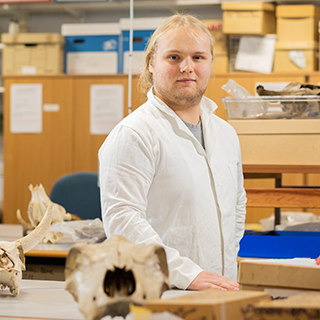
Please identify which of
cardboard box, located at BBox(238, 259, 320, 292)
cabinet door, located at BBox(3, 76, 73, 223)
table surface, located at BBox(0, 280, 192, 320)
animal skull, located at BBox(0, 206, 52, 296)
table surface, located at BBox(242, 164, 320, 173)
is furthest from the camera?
cabinet door, located at BBox(3, 76, 73, 223)

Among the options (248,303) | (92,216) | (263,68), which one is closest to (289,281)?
(248,303)

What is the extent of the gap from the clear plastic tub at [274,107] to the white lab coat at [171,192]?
32 cm

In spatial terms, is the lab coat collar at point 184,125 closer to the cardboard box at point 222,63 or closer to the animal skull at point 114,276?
the animal skull at point 114,276

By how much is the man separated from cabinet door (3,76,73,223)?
2.54 metres

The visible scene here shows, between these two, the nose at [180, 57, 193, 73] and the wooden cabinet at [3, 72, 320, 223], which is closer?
the nose at [180, 57, 193, 73]

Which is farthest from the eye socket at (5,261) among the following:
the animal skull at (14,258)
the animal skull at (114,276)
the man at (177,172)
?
the animal skull at (114,276)

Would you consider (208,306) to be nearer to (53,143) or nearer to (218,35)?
(218,35)

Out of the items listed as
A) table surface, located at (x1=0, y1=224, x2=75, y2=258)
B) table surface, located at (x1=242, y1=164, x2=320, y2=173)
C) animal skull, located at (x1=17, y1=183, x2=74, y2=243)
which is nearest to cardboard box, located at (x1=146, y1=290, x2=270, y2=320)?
table surface, located at (x1=242, y1=164, x2=320, y2=173)

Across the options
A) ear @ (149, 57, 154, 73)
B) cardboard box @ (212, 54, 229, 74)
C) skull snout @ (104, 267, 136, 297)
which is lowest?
skull snout @ (104, 267, 136, 297)

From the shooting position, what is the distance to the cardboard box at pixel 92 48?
147 inches

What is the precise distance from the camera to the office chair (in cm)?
282

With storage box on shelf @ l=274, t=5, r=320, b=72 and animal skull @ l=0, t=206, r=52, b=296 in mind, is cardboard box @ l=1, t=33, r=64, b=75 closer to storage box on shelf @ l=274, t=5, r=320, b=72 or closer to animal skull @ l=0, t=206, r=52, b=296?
storage box on shelf @ l=274, t=5, r=320, b=72

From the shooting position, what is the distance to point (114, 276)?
0.67m

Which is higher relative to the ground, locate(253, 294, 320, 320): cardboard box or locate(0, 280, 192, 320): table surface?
locate(253, 294, 320, 320): cardboard box
